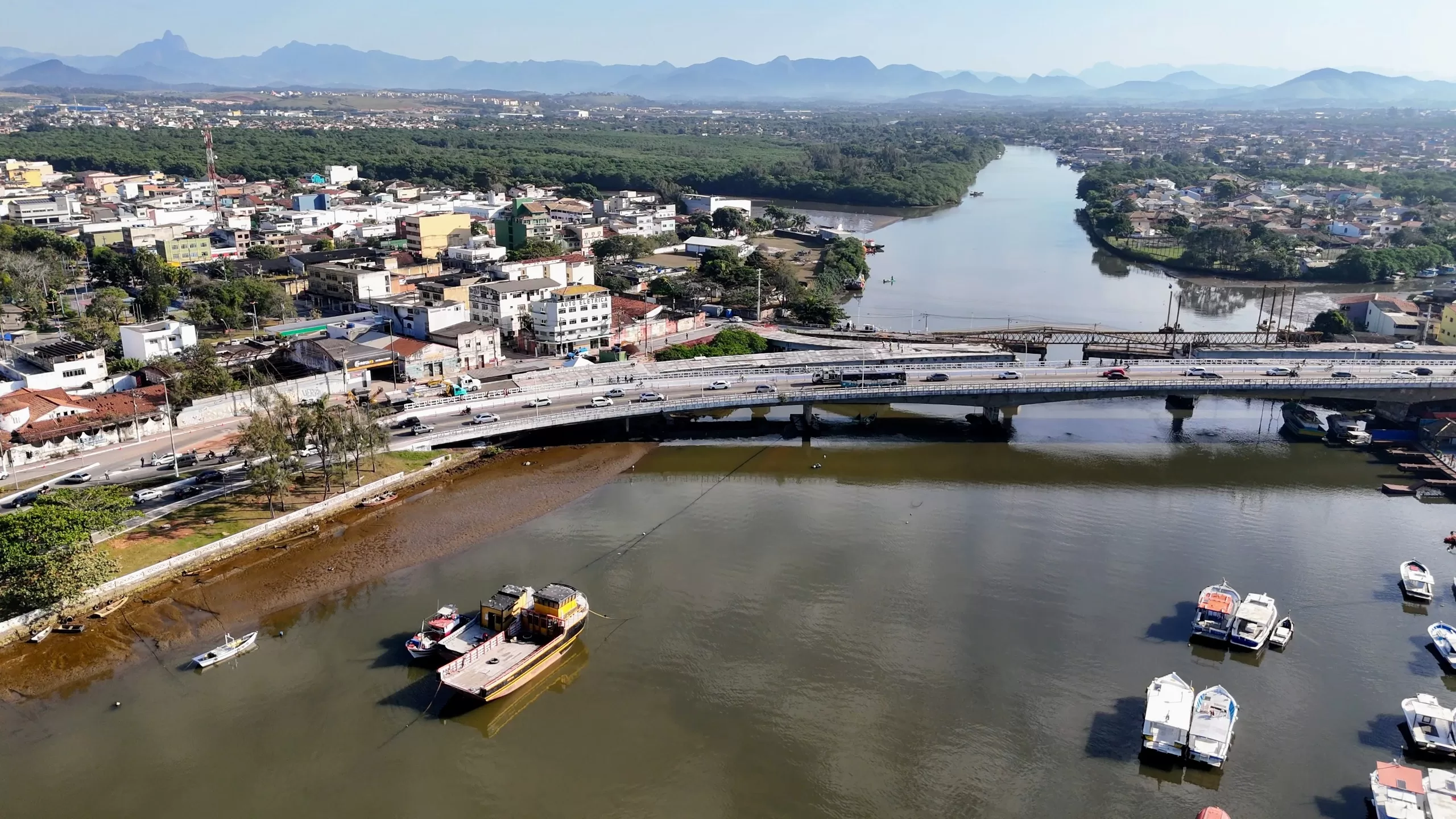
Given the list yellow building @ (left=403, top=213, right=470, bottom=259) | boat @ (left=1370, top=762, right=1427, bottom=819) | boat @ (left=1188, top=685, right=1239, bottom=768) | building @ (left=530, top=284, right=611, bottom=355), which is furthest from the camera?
yellow building @ (left=403, top=213, right=470, bottom=259)

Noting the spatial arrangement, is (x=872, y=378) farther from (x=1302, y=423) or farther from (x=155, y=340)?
(x=155, y=340)

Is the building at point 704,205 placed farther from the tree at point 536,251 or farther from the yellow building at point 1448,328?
the yellow building at point 1448,328

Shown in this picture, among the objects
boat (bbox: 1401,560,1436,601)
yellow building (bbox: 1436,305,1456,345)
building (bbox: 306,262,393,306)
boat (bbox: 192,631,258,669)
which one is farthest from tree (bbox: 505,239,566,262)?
yellow building (bbox: 1436,305,1456,345)

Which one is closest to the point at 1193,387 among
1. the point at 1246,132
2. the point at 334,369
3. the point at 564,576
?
the point at 564,576

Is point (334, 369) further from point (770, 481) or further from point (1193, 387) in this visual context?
point (1193, 387)

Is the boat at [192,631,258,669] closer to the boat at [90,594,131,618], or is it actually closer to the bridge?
the boat at [90,594,131,618]

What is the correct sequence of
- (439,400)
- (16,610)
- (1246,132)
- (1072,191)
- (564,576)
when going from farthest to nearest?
(1246,132) → (1072,191) → (439,400) → (564,576) → (16,610)

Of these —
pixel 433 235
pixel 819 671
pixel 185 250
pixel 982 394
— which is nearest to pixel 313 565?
pixel 819 671
